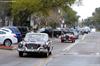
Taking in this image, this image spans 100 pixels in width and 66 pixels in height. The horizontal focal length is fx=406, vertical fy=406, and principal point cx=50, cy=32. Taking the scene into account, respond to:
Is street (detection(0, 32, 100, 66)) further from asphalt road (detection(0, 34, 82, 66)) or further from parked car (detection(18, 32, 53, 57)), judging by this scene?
parked car (detection(18, 32, 53, 57))

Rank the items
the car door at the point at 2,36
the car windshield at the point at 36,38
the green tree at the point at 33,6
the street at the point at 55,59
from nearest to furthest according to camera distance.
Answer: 1. the street at the point at 55,59
2. the car windshield at the point at 36,38
3. the car door at the point at 2,36
4. the green tree at the point at 33,6

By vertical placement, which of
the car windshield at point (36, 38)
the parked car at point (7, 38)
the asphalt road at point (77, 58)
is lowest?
the asphalt road at point (77, 58)

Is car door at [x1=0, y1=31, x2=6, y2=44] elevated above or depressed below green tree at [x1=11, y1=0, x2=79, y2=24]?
below

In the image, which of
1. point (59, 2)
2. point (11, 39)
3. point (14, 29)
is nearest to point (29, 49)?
point (11, 39)

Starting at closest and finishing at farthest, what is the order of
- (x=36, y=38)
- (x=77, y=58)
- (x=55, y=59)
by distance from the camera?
1. (x=55, y=59)
2. (x=77, y=58)
3. (x=36, y=38)

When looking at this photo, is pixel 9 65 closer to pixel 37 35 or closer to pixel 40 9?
pixel 37 35

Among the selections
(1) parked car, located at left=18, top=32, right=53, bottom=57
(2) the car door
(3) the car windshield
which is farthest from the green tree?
(1) parked car, located at left=18, top=32, right=53, bottom=57

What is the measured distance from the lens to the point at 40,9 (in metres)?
62.9

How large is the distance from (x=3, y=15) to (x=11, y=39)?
29.7 meters

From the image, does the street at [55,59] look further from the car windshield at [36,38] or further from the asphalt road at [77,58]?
the car windshield at [36,38]

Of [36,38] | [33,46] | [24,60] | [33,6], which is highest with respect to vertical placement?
[33,6]

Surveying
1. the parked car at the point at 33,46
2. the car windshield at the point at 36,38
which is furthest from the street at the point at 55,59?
the car windshield at the point at 36,38

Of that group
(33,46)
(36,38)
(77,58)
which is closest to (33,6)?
(36,38)

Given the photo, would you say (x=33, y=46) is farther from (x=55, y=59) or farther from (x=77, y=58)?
(x=77, y=58)
